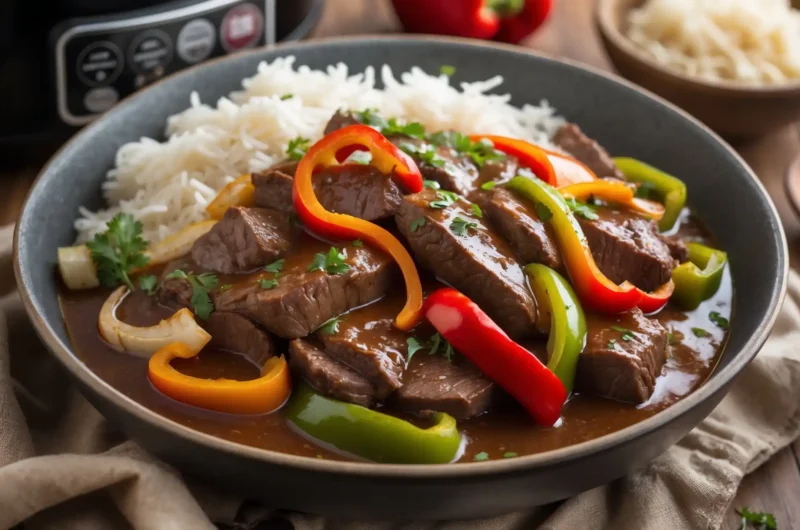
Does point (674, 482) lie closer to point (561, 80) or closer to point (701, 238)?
point (701, 238)

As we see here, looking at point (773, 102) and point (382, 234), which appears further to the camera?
point (773, 102)

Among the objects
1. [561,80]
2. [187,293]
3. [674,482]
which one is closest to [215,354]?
[187,293]

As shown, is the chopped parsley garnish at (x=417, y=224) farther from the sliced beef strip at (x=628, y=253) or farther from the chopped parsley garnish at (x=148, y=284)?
the chopped parsley garnish at (x=148, y=284)

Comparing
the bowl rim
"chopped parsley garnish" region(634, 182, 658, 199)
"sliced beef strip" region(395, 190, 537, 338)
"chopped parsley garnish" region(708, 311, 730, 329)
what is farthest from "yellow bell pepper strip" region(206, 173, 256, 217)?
the bowl rim

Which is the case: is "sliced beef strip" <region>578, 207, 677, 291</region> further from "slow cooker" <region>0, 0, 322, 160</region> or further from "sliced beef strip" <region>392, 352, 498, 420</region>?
"slow cooker" <region>0, 0, 322, 160</region>

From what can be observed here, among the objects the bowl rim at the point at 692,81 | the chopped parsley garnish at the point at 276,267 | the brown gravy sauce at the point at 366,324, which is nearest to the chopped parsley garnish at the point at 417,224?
the brown gravy sauce at the point at 366,324
